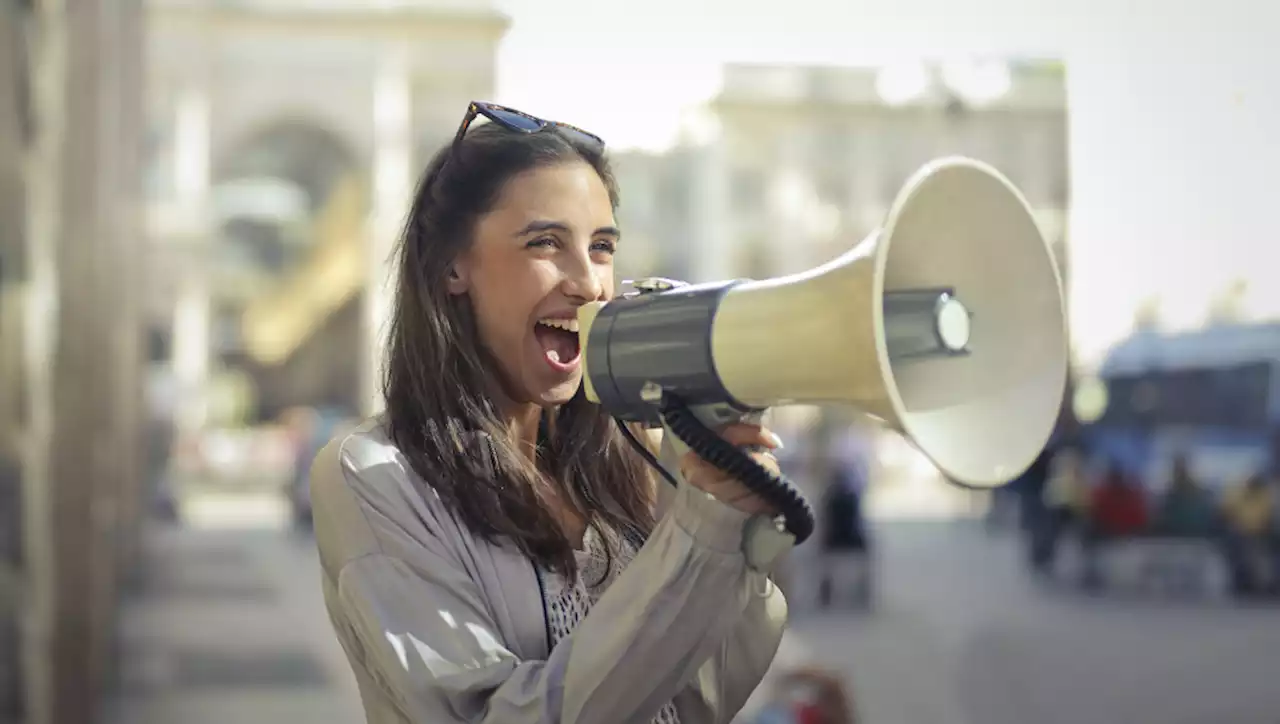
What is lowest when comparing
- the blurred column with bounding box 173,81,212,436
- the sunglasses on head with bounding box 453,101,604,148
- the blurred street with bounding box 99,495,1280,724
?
the blurred street with bounding box 99,495,1280,724

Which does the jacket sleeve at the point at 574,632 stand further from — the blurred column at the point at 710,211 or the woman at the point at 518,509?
the blurred column at the point at 710,211

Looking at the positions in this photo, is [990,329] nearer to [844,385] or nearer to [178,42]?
[844,385]

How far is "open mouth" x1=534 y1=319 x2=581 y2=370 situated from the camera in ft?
3.00

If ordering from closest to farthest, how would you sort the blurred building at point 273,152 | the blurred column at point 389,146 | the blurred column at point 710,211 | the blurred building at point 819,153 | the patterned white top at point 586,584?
the patterned white top at point 586,584
the blurred building at point 819,153
the blurred column at point 710,211
the blurred column at point 389,146
the blurred building at point 273,152

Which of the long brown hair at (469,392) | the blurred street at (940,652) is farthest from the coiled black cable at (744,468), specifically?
the blurred street at (940,652)

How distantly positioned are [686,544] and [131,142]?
19.8 feet

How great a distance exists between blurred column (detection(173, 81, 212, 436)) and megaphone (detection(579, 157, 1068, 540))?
20.5 feet

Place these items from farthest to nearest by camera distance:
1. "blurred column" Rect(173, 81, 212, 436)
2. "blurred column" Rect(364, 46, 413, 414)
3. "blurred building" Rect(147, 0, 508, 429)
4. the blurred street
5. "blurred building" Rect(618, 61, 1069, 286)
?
"blurred column" Rect(173, 81, 212, 436)
"blurred building" Rect(147, 0, 508, 429)
"blurred column" Rect(364, 46, 413, 414)
the blurred street
"blurred building" Rect(618, 61, 1069, 286)

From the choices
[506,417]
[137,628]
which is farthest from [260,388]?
[506,417]

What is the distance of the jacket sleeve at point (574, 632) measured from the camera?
2.44 ft

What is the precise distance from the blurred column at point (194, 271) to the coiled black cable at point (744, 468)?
629 centimetres

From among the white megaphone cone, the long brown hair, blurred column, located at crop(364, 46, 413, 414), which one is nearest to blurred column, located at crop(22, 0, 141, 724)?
blurred column, located at crop(364, 46, 413, 414)

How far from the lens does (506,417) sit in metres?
0.95

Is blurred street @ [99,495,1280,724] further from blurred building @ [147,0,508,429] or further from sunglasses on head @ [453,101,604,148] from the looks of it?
sunglasses on head @ [453,101,604,148]
